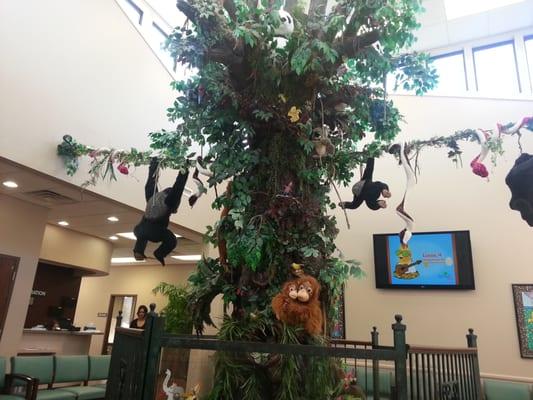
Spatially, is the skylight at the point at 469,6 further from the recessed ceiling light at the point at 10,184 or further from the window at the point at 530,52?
the recessed ceiling light at the point at 10,184

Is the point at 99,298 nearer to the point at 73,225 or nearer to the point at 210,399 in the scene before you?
the point at 73,225

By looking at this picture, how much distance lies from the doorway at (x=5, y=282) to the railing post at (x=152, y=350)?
458 cm

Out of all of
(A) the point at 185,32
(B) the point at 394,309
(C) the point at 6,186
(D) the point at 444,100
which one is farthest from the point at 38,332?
(D) the point at 444,100

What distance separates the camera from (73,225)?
22.2ft

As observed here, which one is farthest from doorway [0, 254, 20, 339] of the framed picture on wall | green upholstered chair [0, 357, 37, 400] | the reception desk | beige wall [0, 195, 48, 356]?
the framed picture on wall

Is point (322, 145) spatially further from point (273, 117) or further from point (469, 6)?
point (469, 6)

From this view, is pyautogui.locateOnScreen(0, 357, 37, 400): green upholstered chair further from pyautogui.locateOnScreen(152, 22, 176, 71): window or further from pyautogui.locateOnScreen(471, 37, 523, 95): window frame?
pyautogui.locateOnScreen(471, 37, 523, 95): window frame

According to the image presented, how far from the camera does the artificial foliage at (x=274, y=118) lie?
219cm

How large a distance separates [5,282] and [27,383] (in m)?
1.31

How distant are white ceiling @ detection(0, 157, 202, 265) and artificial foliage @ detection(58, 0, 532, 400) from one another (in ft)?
7.84

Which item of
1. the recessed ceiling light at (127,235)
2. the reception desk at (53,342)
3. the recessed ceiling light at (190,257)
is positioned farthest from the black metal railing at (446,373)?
the recessed ceiling light at (190,257)

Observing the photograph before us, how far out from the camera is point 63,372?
5277 millimetres

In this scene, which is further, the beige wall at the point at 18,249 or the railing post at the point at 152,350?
the beige wall at the point at 18,249

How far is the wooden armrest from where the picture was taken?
4332 millimetres
